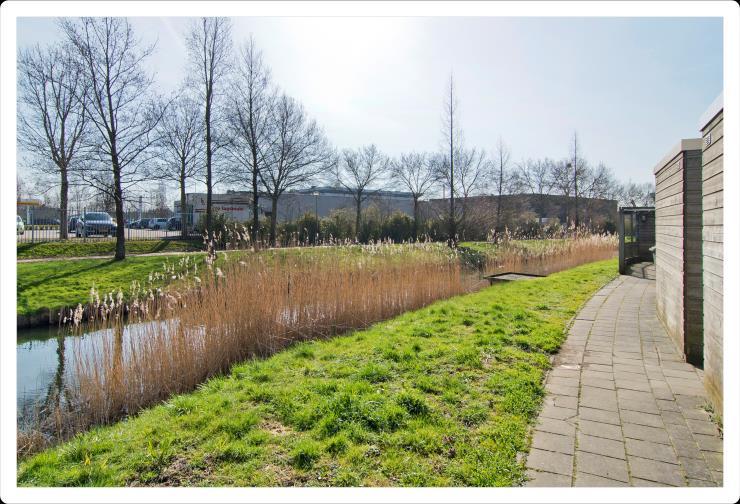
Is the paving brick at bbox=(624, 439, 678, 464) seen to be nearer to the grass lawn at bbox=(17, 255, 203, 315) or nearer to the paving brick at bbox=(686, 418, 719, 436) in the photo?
the paving brick at bbox=(686, 418, 719, 436)

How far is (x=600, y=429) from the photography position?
2.76 metres

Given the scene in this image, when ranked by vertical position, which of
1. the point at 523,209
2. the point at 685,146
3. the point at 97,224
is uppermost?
the point at 523,209

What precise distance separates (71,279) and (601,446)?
1264 centimetres

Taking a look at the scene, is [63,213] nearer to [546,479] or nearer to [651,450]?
[546,479]

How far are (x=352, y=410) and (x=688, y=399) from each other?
92.9 inches

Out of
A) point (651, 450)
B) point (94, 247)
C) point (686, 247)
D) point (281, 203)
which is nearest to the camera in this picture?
point (651, 450)

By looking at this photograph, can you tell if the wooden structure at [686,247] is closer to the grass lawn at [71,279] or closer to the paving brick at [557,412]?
the paving brick at [557,412]

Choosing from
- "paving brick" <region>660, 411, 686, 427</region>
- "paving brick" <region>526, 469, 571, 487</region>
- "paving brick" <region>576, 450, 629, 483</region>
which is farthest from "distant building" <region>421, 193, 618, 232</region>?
"paving brick" <region>526, 469, 571, 487</region>

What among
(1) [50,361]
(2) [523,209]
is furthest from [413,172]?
(1) [50,361]

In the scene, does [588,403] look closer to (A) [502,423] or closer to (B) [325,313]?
(A) [502,423]

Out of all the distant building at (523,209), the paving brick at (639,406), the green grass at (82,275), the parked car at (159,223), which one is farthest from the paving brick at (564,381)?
the parked car at (159,223)

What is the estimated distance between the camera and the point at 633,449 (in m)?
2.51
